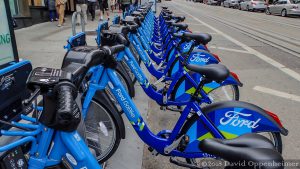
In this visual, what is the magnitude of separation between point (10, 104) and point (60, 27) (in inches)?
435

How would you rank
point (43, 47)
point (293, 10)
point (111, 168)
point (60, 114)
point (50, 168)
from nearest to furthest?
point (60, 114)
point (50, 168)
point (111, 168)
point (43, 47)
point (293, 10)

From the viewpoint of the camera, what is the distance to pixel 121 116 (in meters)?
3.12

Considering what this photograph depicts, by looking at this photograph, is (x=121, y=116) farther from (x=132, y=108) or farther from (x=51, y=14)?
(x=51, y=14)

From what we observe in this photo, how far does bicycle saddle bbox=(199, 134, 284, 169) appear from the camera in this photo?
1.16 m

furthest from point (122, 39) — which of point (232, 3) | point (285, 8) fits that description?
point (232, 3)

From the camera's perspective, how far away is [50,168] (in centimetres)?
189

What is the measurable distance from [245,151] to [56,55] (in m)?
7.13

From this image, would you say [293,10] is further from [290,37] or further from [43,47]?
[43,47]

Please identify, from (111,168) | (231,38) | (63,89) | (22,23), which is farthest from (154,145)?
(22,23)

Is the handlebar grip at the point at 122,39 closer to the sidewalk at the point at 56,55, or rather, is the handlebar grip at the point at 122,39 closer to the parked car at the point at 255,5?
the sidewalk at the point at 56,55

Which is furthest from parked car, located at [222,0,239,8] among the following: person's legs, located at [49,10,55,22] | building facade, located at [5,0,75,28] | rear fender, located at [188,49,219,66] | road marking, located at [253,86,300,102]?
rear fender, located at [188,49,219,66]

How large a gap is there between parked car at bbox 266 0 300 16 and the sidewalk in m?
17.8

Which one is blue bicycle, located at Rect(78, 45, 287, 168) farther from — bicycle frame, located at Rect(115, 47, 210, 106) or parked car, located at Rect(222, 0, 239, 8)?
parked car, located at Rect(222, 0, 239, 8)

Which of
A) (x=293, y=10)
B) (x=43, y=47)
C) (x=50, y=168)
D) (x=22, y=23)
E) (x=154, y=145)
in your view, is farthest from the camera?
(x=293, y=10)
